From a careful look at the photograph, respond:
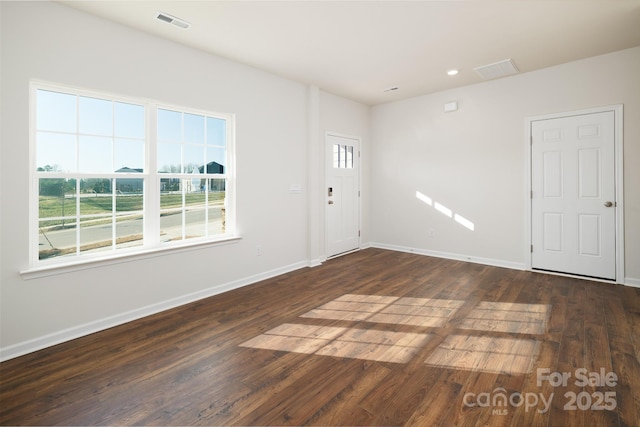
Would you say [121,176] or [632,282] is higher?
[121,176]

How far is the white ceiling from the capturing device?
2.87 metres

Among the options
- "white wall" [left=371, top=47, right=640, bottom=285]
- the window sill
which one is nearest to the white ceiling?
"white wall" [left=371, top=47, right=640, bottom=285]

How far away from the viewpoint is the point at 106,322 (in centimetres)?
296

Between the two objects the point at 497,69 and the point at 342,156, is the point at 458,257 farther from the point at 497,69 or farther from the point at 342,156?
the point at 497,69

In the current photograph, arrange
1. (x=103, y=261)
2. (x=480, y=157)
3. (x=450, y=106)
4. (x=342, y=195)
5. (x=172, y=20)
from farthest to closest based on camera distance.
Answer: (x=342, y=195)
(x=450, y=106)
(x=480, y=157)
(x=172, y=20)
(x=103, y=261)

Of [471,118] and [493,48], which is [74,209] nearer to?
[493,48]

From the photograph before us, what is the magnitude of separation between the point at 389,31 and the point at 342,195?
3020mm

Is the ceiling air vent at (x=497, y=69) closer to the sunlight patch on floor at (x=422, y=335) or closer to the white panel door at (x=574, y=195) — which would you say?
the white panel door at (x=574, y=195)

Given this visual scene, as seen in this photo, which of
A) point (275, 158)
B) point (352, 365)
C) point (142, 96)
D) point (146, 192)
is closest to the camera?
point (352, 365)

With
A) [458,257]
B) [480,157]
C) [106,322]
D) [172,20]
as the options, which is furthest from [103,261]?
[480,157]

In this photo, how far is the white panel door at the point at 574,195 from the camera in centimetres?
408

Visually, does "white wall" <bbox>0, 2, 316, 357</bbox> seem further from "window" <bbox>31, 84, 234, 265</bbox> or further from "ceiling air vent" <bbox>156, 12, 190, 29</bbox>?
"ceiling air vent" <bbox>156, 12, 190, 29</bbox>

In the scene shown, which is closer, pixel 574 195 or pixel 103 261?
pixel 103 261

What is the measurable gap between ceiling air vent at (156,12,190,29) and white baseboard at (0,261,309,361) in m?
2.79
